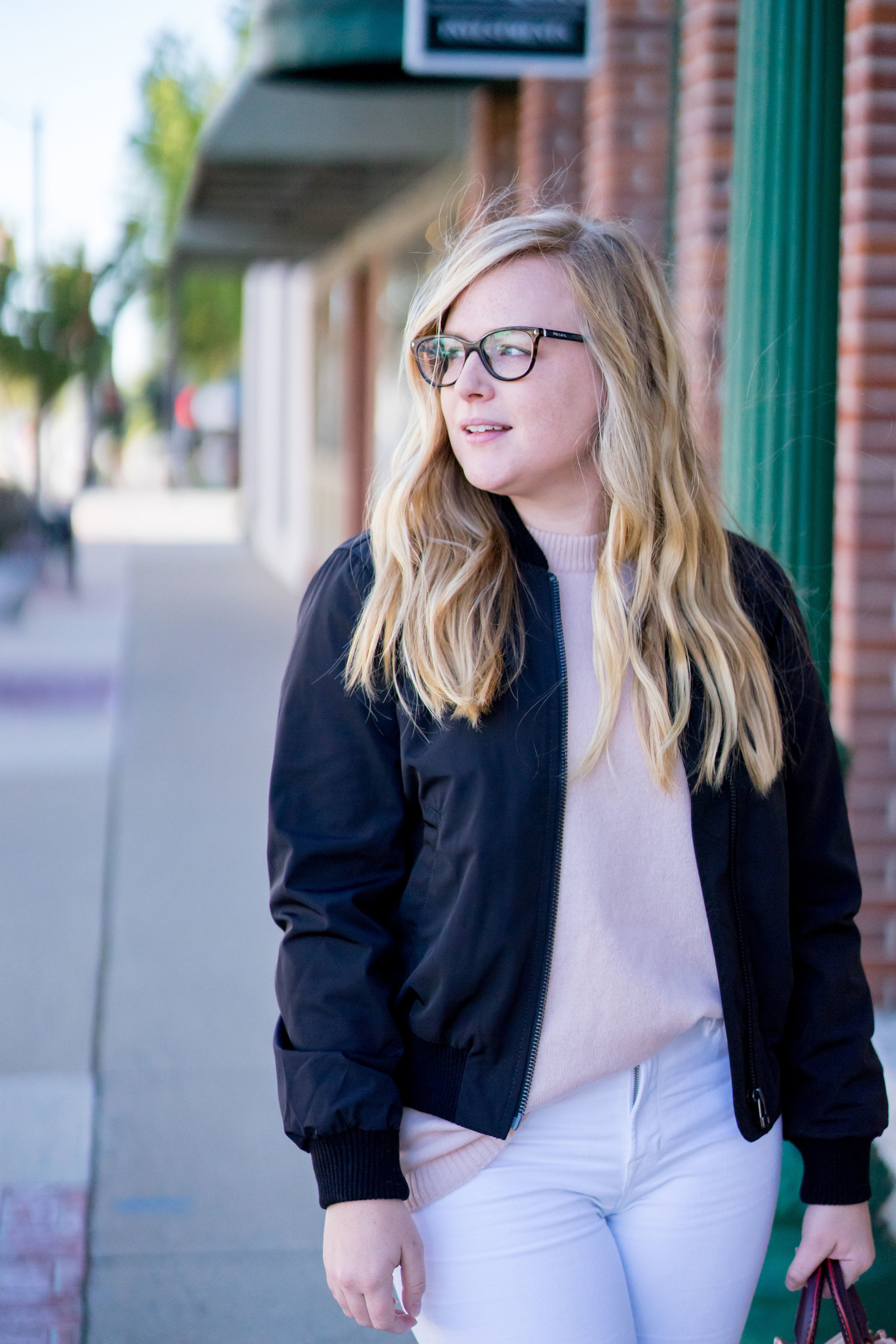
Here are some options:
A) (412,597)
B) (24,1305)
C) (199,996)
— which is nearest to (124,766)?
(199,996)

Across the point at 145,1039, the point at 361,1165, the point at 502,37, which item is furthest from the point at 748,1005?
the point at 502,37

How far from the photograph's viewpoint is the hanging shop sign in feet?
→ 18.1

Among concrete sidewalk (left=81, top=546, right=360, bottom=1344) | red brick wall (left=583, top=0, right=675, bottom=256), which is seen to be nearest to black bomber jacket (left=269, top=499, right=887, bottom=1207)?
concrete sidewalk (left=81, top=546, right=360, bottom=1344)

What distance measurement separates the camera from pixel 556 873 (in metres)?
1.82

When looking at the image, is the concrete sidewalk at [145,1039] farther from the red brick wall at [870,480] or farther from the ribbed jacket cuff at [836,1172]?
the red brick wall at [870,480]

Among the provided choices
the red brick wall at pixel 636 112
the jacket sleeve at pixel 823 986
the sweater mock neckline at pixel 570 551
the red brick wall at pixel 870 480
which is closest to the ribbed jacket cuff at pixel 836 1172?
the jacket sleeve at pixel 823 986

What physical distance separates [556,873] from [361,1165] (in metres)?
0.39

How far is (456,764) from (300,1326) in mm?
1856

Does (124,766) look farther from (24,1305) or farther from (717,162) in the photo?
(24,1305)

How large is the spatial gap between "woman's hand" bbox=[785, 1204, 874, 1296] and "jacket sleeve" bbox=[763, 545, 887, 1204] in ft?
→ 0.06

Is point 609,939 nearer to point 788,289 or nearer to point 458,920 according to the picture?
point 458,920

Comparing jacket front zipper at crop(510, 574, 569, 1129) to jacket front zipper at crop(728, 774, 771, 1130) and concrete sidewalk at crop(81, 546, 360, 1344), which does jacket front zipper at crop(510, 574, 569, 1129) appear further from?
→ concrete sidewalk at crop(81, 546, 360, 1344)

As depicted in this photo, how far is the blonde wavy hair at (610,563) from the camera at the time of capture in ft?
6.13

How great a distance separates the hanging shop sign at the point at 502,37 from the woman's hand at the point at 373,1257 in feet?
15.1
